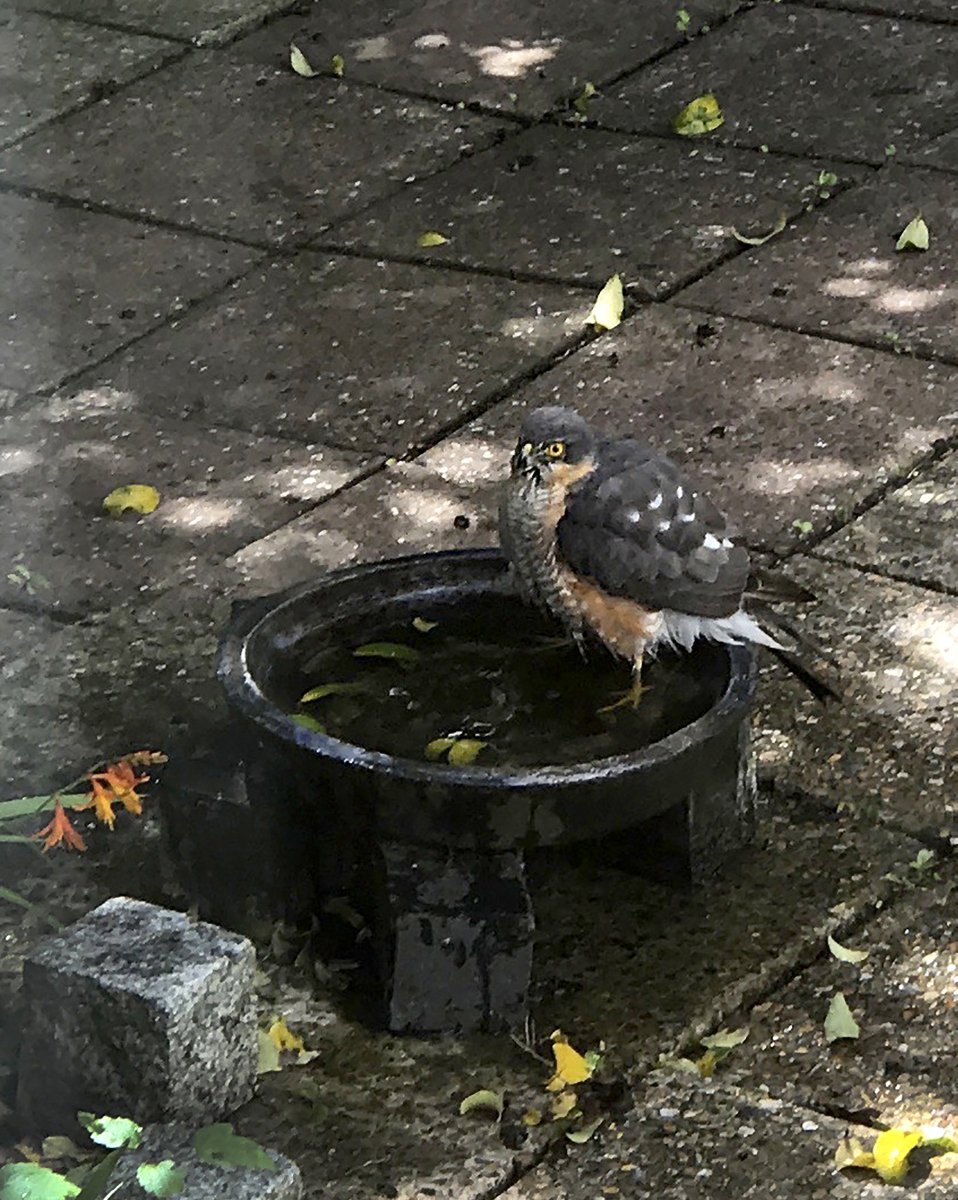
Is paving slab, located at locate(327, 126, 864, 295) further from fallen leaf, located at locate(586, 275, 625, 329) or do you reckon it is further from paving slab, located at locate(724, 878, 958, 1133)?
paving slab, located at locate(724, 878, 958, 1133)

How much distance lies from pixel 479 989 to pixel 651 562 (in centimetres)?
82

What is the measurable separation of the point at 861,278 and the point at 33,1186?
4070mm

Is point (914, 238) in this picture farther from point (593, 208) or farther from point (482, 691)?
point (482, 691)

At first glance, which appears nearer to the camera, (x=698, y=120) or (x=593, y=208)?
(x=593, y=208)

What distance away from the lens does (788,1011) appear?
3.73 meters

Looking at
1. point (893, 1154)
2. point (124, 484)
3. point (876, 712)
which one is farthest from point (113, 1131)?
point (124, 484)

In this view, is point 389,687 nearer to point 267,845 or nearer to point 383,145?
point 267,845

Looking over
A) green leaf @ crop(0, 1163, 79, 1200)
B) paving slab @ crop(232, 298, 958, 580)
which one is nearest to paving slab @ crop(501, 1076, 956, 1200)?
green leaf @ crop(0, 1163, 79, 1200)

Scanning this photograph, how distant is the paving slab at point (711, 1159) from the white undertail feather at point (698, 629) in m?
0.86

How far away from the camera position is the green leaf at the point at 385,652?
408cm

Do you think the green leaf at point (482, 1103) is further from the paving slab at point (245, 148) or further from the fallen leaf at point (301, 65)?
the fallen leaf at point (301, 65)

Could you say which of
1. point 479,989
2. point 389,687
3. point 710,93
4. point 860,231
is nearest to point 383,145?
point 710,93

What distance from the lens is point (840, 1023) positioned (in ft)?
12.0

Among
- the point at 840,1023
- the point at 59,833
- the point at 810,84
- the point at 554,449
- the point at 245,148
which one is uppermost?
the point at 554,449
